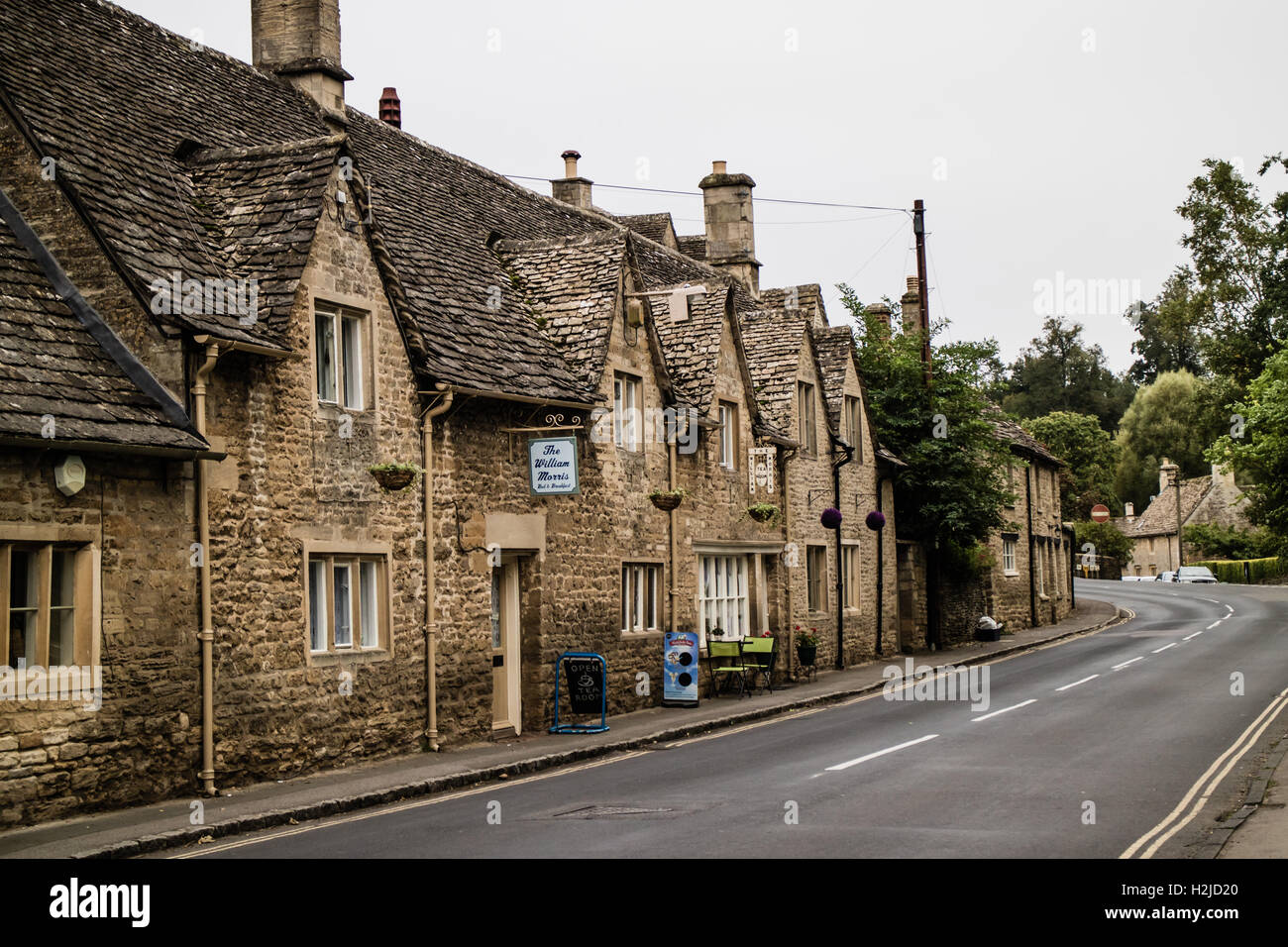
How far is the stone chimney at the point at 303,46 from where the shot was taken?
22.2 m

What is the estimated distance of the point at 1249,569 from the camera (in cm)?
8300

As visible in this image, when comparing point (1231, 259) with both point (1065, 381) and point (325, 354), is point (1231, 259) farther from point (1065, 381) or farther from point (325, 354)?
point (1065, 381)

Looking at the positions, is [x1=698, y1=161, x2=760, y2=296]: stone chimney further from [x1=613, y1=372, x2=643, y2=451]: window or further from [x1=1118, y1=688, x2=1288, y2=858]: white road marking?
[x1=1118, y1=688, x2=1288, y2=858]: white road marking

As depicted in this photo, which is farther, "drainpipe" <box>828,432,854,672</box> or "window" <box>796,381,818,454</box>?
"drainpipe" <box>828,432,854,672</box>

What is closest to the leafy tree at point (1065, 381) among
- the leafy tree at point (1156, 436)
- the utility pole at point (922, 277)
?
the leafy tree at point (1156, 436)

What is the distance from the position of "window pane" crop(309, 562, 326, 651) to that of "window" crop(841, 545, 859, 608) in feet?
61.8

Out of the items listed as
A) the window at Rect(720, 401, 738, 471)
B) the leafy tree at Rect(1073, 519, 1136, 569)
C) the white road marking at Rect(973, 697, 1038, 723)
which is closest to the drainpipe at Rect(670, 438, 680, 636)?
the window at Rect(720, 401, 738, 471)

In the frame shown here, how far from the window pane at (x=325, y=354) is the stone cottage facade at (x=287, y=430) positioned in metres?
0.04

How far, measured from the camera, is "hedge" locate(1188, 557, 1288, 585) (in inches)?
3123

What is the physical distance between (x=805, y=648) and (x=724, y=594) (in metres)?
2.93

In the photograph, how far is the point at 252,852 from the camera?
35.8ft
